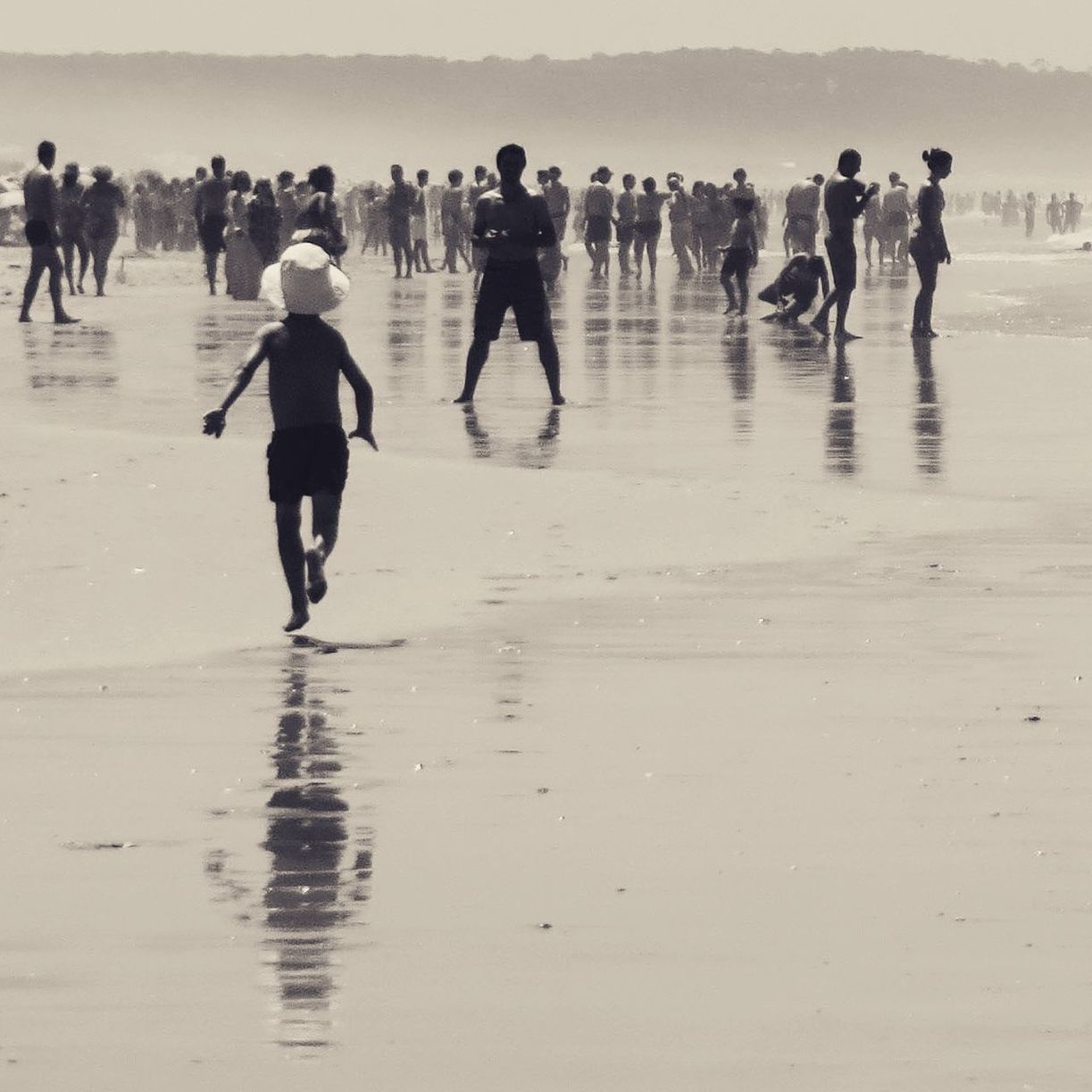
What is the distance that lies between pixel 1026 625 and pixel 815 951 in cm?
476

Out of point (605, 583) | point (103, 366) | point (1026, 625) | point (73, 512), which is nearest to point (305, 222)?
point (103, 366)

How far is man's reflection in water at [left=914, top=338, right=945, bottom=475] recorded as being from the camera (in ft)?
56.1

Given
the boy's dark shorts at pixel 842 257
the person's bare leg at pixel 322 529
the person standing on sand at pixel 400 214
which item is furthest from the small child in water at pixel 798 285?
the person's bare leg at pixel 322 529

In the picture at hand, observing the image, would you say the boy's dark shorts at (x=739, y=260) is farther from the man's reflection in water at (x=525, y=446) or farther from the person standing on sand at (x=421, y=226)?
the man's reflection in water at (x=525, y=446)

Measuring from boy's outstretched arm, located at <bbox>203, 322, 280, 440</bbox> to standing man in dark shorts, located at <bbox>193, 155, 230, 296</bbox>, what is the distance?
26.6 m

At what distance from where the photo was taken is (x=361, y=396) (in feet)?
37.0

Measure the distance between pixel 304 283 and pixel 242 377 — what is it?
0.40 meters

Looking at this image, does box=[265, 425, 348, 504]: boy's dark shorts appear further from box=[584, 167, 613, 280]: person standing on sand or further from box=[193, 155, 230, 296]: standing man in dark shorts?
box=[584, 167, 613, 280]: person standing on sand

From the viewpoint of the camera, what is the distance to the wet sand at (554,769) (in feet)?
19.3

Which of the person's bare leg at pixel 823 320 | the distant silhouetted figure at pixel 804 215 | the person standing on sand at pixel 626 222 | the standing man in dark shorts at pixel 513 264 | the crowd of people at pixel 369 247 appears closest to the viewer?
the crowd of people at pixel 369 247

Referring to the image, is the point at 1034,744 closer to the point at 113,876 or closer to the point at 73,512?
the point at 113,876

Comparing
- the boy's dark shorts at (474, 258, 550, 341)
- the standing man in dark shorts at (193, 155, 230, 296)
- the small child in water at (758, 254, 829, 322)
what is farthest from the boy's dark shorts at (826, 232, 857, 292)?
the standing man in dark shorts at (193, 155, 230, 296)

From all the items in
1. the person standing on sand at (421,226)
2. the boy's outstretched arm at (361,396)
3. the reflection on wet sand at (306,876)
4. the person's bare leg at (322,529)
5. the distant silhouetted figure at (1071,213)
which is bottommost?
the distant silhouetted figure at (1071,213)

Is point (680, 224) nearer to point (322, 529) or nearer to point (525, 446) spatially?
point (525, 446)
